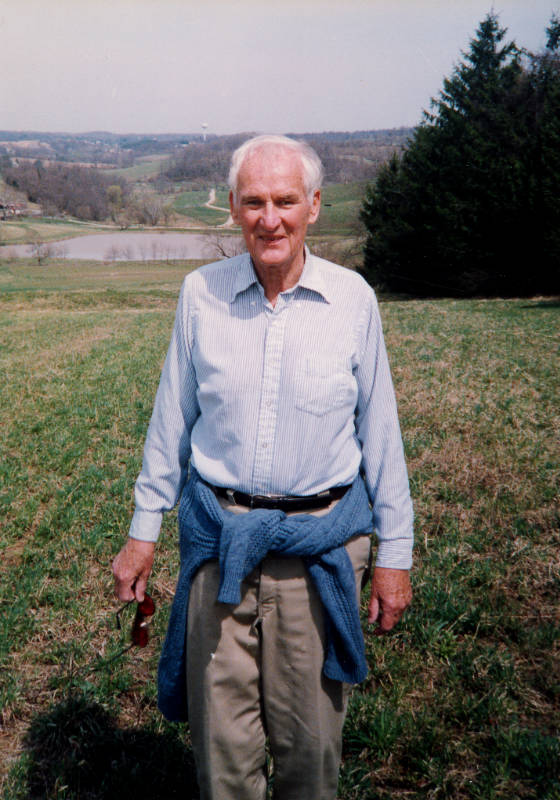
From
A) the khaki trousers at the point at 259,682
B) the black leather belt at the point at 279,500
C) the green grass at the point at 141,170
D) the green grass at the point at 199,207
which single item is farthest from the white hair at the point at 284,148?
the green grass at the point at 141,170

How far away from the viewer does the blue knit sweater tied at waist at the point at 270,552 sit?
1.88 m

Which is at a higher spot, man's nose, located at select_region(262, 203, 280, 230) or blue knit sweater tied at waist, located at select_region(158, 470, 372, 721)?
man's nose, located at select_region(262, 203, 280, 230)

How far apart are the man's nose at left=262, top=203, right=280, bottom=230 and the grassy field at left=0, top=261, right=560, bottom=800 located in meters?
2.28

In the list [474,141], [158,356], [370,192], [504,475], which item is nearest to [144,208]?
[370,192]

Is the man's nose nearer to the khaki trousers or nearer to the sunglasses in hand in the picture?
the khaki trousers

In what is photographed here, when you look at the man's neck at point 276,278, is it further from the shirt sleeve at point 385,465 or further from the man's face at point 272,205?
the shirt sleeve at point 385,465

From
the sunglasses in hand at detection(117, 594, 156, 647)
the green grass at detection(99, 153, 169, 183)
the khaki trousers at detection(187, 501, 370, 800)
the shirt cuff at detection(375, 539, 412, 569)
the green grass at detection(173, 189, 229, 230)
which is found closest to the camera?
→ the khaki trousers at detection(187, 501, 370, 800)

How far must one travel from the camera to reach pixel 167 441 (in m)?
2.16

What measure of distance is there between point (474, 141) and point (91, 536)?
106ft

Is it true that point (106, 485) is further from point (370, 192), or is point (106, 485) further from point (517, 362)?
point (370, 192)

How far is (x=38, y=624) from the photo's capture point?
3410 millimetres

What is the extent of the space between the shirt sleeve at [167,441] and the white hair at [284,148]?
46 centimetres

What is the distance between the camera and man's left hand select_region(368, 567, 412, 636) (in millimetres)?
2191

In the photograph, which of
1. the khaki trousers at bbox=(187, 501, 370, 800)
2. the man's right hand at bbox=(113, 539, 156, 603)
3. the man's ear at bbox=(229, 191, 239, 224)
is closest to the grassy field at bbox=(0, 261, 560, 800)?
the khaki trousers at bbox=(187, 501, 370, 800)
